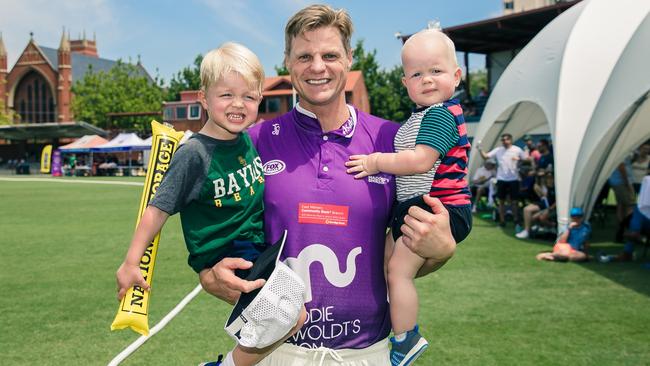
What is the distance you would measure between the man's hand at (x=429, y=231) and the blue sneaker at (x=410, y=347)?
1.18 feet

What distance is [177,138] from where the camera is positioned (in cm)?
277

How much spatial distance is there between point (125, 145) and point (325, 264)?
44470mm

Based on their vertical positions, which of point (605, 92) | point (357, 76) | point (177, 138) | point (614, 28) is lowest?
point (177, 138)

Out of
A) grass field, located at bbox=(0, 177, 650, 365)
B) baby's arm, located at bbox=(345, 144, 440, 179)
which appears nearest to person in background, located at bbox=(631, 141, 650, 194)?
grass field, located at bbox=(0, 177, 650, 365)

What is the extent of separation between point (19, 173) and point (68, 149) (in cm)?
830

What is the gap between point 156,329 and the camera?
19.2ft

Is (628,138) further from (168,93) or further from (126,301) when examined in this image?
(168,93)

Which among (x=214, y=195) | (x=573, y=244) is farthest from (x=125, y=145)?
(x=214, y=195)

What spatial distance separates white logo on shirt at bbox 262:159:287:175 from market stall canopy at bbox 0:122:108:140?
5987 cm

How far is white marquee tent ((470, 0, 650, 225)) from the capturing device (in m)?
10.7

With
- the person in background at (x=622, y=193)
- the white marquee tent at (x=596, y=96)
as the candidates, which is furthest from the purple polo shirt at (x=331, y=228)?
the person in background at (x=622, y=193)

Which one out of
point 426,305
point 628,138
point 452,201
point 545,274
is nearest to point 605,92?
point 628,138

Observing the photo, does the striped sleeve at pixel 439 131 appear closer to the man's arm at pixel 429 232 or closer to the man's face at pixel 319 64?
the man's arm at pixel 429 232

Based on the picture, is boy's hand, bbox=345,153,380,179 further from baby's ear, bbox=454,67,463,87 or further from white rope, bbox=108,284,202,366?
white rope, bbox=108,284,202,366
